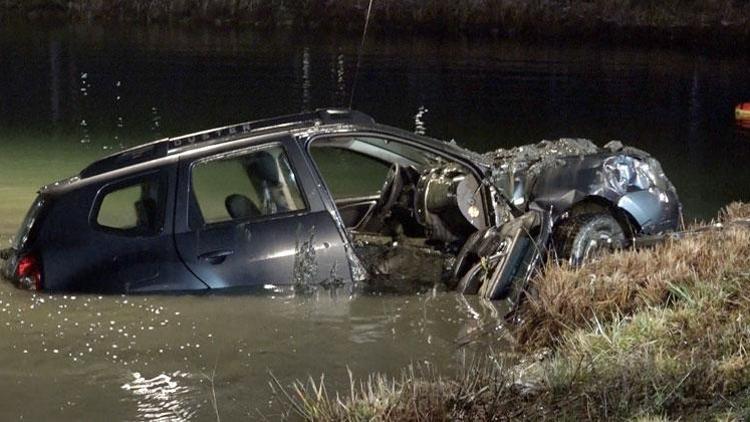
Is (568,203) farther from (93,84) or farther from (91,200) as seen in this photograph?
(93,84)

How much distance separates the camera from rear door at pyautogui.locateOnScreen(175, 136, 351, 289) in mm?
8188

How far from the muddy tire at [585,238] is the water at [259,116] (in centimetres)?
78

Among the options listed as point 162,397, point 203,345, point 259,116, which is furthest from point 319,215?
point 259,116

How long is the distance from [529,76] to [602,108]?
17.9 ft

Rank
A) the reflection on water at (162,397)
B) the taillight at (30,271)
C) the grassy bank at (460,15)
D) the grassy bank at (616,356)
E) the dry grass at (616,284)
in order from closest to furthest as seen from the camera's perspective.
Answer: the grassy bank at (616,356) → the reflection on water at (162,397) → the dry grass at (616,284) → the taillight at (30,271) → the grassy bank at (460,15)

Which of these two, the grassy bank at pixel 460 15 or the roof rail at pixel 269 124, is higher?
the roof rail at pixel 269 124

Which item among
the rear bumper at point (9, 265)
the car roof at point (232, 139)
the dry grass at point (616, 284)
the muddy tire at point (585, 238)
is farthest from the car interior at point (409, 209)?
the rear bumper at point (9, 265)

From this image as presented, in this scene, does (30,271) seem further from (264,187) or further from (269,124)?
(269,124)

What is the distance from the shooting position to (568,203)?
349 inches

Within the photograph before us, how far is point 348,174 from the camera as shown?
48.8 ft

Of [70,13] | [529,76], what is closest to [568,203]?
[529,76]

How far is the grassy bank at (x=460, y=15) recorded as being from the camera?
41.9m

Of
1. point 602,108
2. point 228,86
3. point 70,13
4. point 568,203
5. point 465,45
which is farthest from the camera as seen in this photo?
point 70,13

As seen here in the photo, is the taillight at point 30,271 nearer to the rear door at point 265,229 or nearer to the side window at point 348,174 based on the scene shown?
the rear door at point 265,229
